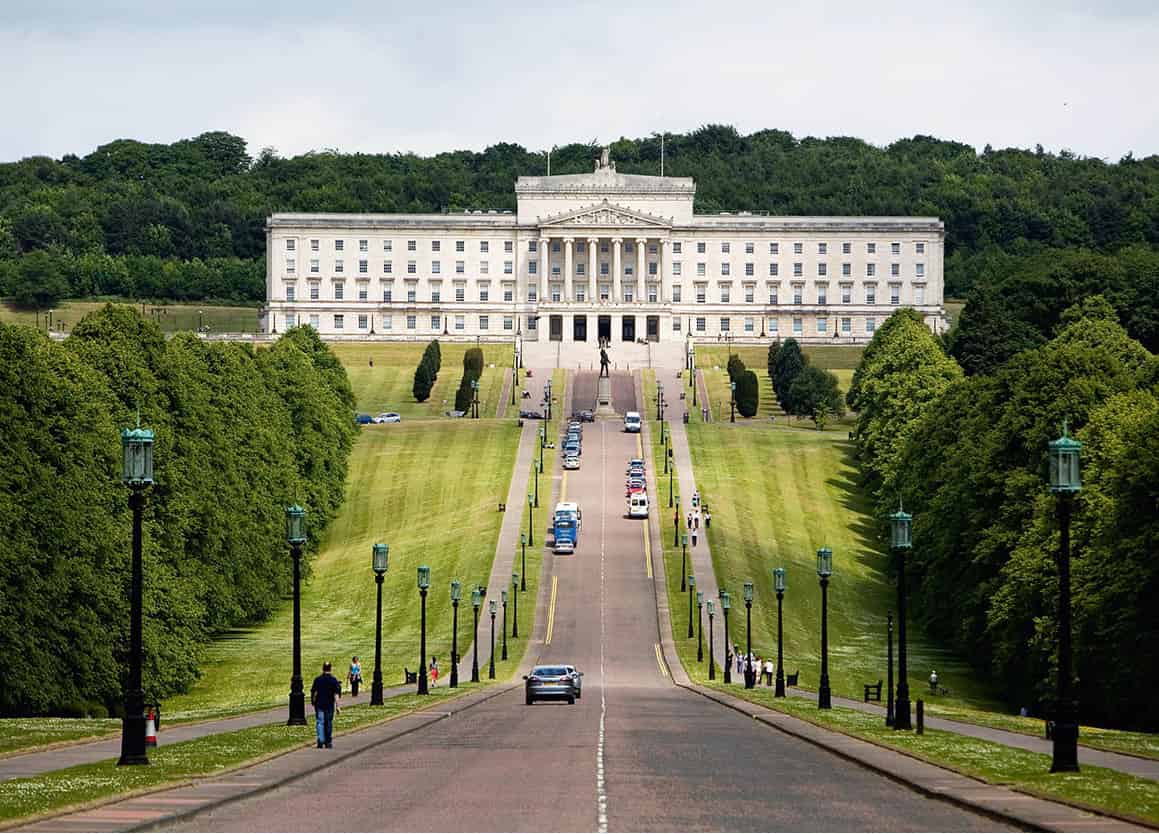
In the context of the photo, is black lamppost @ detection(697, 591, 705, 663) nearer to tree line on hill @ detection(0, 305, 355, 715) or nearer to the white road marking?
the white road marking

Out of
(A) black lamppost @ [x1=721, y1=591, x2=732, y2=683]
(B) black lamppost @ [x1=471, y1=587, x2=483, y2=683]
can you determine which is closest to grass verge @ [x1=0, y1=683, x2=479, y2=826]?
(B) black lamppost @ [x1=471, y1=587, x2=483, y2=683]

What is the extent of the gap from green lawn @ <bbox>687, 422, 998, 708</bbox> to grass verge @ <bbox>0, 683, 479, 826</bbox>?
34272mm

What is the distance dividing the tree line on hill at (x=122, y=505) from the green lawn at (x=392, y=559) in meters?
1.92

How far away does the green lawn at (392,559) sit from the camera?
7569 cm

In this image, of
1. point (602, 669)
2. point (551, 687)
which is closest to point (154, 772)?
point (551, 687)

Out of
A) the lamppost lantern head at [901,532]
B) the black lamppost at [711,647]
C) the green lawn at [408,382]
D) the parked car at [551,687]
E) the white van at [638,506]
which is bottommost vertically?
the black lamppost at [711,647]

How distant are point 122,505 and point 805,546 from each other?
5060 centimetres

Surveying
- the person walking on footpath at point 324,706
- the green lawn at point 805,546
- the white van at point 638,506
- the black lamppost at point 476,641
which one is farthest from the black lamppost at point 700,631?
the person walking on footpath at point 324,706

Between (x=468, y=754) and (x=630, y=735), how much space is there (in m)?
6.20

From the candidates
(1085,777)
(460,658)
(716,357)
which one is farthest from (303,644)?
(716,357)

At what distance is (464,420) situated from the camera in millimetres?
151250

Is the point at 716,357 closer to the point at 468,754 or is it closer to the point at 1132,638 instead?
the point at 1132,638

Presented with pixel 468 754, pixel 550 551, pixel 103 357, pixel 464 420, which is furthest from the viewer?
pixel 464 420

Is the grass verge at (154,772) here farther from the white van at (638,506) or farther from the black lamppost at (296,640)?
the white van at (638,506)
